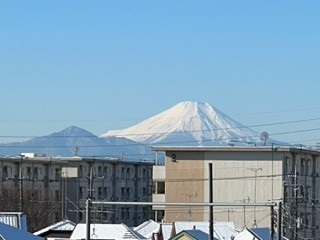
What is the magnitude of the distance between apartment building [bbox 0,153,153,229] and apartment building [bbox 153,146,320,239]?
5440mm


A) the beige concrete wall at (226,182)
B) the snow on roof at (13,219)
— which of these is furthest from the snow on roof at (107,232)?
the beige concrete wall at (226,182)

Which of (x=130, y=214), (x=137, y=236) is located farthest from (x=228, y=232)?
(x=130, y=214)

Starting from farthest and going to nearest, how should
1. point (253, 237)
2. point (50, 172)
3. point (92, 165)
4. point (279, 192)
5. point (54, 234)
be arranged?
point (92, 165) < point (50, 172) < point (279, 192) < point (54, 234) < point (253, 237)

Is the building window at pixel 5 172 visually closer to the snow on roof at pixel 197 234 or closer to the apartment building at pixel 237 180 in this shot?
the apartment building at pixel 237 180

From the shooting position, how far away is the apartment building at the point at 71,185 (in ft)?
262

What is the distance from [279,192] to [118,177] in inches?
1104

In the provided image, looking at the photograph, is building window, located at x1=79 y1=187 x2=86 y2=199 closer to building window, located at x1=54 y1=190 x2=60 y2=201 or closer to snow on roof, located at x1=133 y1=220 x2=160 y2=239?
building window, located at x1=54 y1=190 x2=60 y2=201

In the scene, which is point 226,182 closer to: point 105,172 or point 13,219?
point 105,172

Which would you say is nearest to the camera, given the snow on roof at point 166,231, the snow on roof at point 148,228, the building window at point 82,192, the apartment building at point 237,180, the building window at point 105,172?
the snow on roof at point 166,231

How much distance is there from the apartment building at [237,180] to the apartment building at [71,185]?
544 cm

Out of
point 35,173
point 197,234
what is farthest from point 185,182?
point 197,234

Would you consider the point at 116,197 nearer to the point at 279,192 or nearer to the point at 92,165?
the point at 92,165

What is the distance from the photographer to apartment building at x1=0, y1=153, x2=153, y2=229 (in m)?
79.8

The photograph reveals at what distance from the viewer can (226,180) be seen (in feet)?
264
